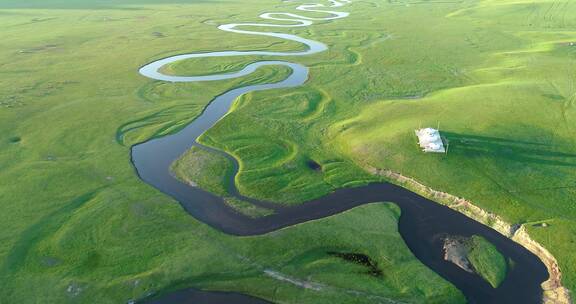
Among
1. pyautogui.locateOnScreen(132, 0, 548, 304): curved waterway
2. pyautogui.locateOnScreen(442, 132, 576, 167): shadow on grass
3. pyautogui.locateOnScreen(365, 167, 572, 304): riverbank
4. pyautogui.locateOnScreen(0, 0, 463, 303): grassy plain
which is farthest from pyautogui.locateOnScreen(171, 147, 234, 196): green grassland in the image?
pyautogui.locateOnScreen(442, 132, 576, 167): shadow on grass

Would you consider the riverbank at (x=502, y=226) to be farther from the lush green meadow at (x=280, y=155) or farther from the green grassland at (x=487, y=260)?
the green grassland at (x=487, y=260)

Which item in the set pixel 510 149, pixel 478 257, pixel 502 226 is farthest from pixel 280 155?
pixel 510 149

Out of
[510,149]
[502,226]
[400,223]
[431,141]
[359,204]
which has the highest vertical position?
[431,141]

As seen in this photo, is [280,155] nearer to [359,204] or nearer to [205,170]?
[205,170]

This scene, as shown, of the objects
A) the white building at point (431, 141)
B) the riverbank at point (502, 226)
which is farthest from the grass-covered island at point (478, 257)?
the white building at point (431, 141)

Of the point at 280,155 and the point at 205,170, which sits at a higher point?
the point at 280,155

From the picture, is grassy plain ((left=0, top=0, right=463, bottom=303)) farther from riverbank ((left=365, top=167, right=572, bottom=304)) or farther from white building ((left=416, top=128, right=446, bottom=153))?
white building ((left=416, top=128, right=446, bottom=153))
